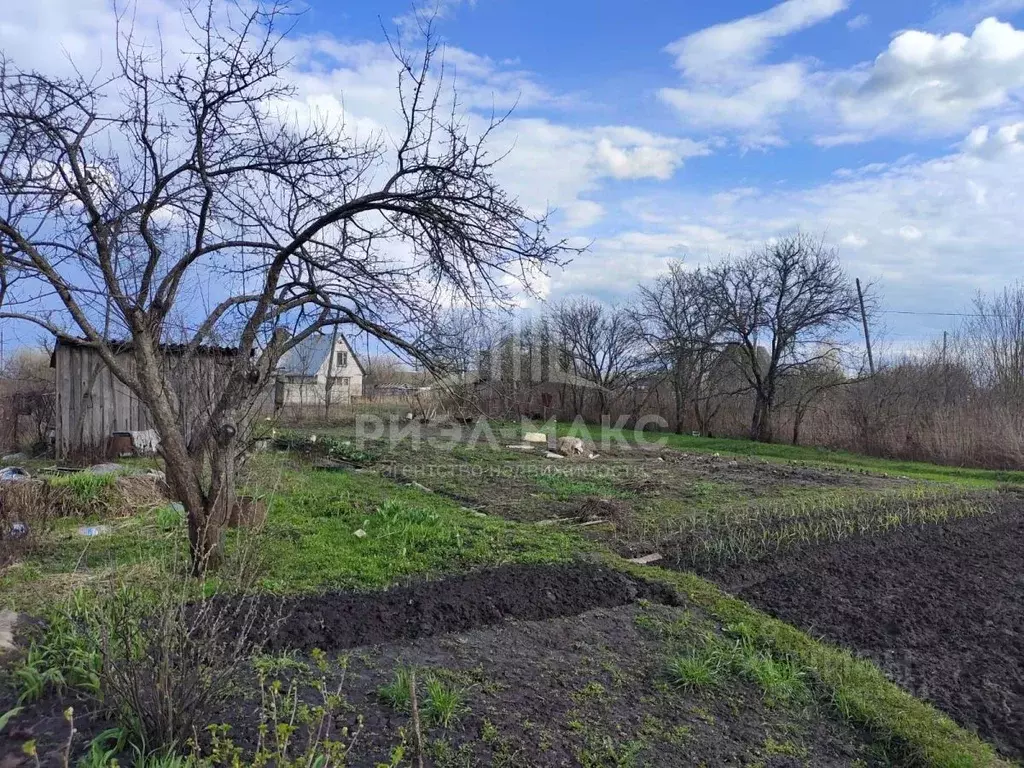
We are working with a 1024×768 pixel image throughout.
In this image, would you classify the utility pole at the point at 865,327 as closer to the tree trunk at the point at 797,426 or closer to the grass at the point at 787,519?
the tree trunk at the point at 797,426

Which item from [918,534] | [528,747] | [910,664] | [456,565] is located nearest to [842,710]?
[910,664]

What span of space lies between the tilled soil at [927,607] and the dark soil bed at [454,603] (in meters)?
1.47

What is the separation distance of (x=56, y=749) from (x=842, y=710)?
3.70m

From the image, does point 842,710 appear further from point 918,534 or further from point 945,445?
point 945,445

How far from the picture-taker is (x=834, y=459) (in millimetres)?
17672

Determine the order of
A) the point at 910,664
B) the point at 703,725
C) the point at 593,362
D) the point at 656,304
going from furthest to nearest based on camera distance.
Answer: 1. the point at 593,362
2. the point at 656,304
3. the point at 910,664
4. the point at 703,725

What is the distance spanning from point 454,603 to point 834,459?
626 inches

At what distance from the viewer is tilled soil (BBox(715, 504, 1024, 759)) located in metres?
4.22

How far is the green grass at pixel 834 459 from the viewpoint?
14.2 meters

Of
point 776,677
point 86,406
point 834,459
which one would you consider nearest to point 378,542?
point 776,677

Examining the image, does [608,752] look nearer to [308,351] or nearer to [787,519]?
[787,519]

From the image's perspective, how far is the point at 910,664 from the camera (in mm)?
4566

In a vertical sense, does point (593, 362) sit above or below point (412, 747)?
above

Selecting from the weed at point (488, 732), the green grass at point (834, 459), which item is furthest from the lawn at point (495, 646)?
the green grass at point (834, 459)
